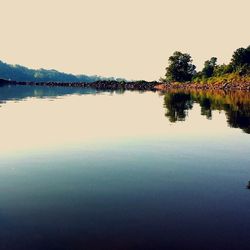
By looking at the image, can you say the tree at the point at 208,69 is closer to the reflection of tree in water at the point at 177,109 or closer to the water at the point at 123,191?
the reflection of tree in water at the point at 177,109

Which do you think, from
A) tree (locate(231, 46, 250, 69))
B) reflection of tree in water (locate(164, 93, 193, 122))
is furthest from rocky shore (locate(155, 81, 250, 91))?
reflection of tree in water (locate(164, 93, 193, 122))

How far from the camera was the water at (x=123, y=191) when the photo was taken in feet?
32.4

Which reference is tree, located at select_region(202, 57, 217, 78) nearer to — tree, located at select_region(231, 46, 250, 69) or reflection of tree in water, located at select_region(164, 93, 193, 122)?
tree, located at select_region(231, 46, 250, 69)

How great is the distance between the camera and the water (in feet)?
32.4

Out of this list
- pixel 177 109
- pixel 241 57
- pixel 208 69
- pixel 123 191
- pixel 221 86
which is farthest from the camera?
pixel 208 69

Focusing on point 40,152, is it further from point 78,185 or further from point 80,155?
point 78,185

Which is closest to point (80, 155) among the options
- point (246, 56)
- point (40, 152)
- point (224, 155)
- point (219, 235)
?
point (40, 152)

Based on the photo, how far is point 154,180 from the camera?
1550 cm

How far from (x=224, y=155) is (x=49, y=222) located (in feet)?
44.1

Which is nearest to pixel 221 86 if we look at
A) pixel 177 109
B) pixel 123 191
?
pixel 177 109

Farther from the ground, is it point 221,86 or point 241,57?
point 241,57

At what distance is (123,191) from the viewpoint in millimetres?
13758

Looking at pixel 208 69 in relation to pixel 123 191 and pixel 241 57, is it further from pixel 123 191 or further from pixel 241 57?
pixel 123 191

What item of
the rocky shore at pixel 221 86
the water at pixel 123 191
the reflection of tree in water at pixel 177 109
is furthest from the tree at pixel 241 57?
the water at pixel 123 191
